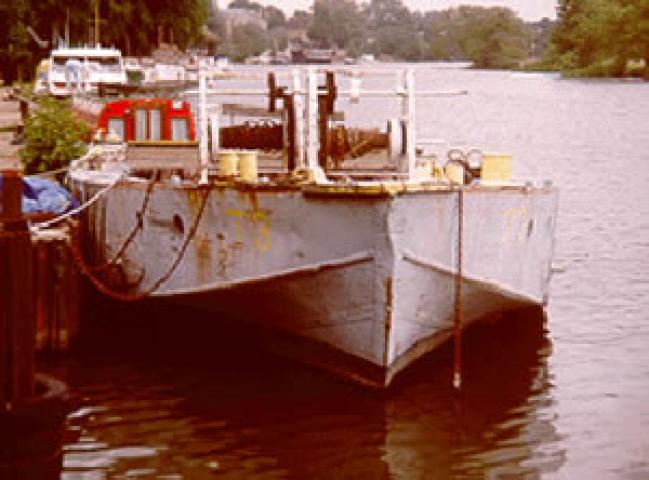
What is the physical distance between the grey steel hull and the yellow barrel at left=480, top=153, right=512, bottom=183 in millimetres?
412

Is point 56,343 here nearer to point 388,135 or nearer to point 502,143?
point 388,135

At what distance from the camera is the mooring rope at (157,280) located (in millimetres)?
14439

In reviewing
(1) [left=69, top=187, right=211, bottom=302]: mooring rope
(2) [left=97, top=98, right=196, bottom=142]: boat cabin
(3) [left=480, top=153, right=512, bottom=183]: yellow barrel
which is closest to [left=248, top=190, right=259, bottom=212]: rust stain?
(1) [left=69, top=187, right=211, bottom=302]: mooring rope

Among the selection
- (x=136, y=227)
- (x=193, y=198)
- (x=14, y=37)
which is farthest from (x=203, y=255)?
(x=14, y=37)

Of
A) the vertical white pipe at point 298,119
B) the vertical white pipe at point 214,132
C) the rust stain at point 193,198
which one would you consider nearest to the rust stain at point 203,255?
the rust stain at point 193,198

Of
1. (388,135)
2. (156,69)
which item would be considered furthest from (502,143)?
(388,135)

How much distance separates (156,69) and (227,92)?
2648 inches

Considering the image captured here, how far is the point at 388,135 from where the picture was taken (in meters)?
15.8

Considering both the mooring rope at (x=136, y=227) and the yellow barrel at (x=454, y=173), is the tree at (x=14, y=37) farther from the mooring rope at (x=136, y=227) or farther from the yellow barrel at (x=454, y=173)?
the yellow barrel at (x=454, y=173)

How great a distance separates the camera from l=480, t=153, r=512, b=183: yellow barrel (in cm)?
1522

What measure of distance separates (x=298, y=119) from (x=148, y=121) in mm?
5884

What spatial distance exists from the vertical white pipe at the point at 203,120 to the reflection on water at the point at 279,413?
6.35 feet

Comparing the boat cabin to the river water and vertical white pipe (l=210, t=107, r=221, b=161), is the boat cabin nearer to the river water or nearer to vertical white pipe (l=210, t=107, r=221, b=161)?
vertical white pipe (l=210, t=107, r=221, b=161)

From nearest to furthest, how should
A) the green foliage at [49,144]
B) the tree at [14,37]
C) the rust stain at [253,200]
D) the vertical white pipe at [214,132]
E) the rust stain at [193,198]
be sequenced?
the rust stain at [253,200] → the rust stain at [193,198] → the vertical white pipe at [214,132] → the green foliage at [49,144] → the tree at [14,37]
